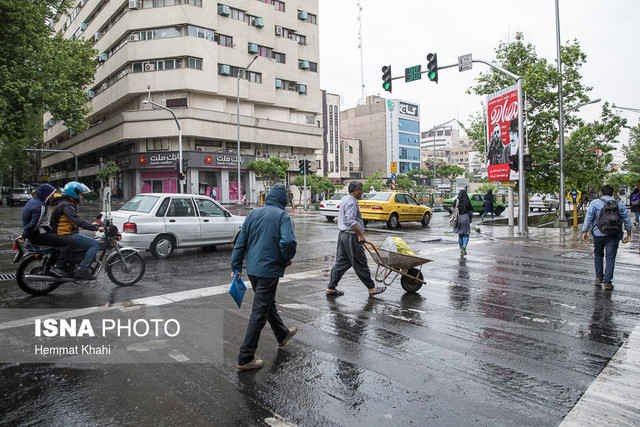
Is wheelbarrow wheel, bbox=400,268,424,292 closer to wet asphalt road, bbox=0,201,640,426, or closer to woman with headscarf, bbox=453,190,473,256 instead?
wet asphalt road, bbox=0,201,640,426

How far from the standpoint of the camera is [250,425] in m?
3.13

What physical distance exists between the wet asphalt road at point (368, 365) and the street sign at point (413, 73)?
1125 centimetres

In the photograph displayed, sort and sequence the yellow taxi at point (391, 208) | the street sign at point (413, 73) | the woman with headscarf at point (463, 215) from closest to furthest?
1. the woman with headscarf at point (463, 215)
2. the street sign at point (413, 73)
3. the yellow taxi at point (391, 208)

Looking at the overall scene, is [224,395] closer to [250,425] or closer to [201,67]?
[250,425]

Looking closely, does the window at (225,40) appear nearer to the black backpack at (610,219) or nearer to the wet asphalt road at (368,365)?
the wet asphalt road at (368,365)

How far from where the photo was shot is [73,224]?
712cm

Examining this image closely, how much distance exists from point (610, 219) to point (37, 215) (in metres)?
9.34

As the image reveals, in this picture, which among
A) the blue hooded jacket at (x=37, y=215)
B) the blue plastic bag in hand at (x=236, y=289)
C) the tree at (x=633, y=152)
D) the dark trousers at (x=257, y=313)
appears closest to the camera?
the dark trousers at (x=257, y=313)

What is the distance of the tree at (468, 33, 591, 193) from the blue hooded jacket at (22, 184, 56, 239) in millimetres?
20128

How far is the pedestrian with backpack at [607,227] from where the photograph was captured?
7.59 m

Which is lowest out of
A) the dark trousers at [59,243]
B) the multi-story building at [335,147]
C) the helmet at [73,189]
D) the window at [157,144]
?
the dark trousers at [59,243]

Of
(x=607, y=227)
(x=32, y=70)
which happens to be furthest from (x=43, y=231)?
(x=32, y=70)

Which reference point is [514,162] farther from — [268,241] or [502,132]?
[268,241]

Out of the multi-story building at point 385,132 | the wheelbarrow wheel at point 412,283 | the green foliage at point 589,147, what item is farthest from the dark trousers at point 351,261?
the multi-story building at point 385,132
